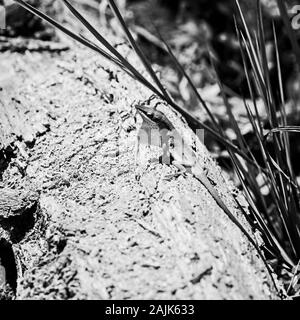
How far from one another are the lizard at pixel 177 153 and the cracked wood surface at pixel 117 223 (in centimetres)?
2

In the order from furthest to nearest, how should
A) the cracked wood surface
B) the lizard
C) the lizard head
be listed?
the lizard head → the lizard → the cracked wood surface

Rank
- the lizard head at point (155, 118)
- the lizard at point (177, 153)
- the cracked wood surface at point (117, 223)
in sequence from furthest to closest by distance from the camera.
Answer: the lizard head at point (155, 118), the lizard at point (177, 153), the cracked wood surface at point (117, 223)

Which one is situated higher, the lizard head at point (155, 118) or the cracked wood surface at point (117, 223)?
the lizard head at point (155, 118)

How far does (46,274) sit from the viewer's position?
0.77 m

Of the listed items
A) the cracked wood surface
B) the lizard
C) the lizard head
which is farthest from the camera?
the lizard head

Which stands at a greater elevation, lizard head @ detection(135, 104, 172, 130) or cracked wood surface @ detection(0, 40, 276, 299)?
lizard head @ detection(135, 104, 172, 130)

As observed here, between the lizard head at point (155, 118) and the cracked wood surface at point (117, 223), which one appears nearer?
the cracked wood surface at point (117, 223)

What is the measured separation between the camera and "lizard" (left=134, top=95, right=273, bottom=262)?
2.74ft

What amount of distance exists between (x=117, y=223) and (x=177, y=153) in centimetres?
24

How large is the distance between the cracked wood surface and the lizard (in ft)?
0.06

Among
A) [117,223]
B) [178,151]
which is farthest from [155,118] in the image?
[117,223]

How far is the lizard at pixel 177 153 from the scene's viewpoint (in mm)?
834
